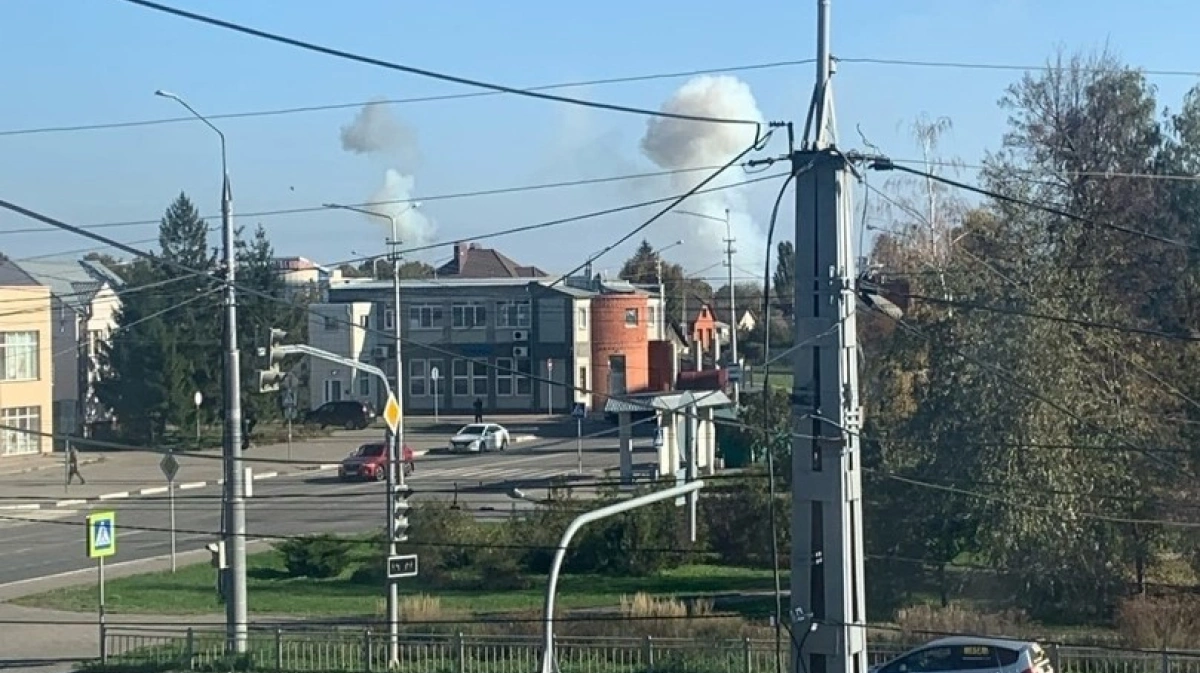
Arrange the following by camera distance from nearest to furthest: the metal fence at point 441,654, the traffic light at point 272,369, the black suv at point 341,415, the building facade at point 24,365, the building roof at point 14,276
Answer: the traffic light at point 272,369 < the metal fence at point 441,654 < the building facade at point 24,365 < the building roof at point 14,276 < the black suv at point 341,415

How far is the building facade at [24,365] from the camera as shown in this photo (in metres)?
60.3

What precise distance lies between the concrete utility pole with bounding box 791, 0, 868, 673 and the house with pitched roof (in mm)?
55702

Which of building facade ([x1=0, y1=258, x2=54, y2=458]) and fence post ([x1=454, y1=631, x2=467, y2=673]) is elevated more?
building facade ([x1=0, y1=258, x2=54, y2=458])

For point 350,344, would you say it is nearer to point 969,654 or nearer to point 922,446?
point 922,446

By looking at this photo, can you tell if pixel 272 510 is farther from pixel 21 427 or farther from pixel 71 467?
pixel 21 427

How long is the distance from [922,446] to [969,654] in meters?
8.19

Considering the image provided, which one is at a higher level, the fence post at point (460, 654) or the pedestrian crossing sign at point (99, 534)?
the pedestrian crossing sign at point (99, 534)

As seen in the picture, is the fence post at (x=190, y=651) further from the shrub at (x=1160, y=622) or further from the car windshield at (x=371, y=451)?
the car windshield at (x=371, y=451)

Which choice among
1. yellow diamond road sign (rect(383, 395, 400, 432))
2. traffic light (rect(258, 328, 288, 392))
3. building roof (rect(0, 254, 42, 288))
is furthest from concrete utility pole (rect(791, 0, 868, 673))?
building roof (rect(0, 254, 42, 288))

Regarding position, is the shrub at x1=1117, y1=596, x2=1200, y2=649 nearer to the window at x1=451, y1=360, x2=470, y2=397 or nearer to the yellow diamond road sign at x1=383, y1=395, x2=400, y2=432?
the yellow diamond road sign at x1=383, y1=395, x2=400, y2=432

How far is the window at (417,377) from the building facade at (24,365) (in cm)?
1391

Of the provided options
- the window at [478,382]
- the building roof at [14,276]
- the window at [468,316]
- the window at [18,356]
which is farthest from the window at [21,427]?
the window at [478,382]

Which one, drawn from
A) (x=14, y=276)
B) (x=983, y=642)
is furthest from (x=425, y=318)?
(x=983, y=642)

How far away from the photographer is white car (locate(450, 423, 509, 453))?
54344 mm
